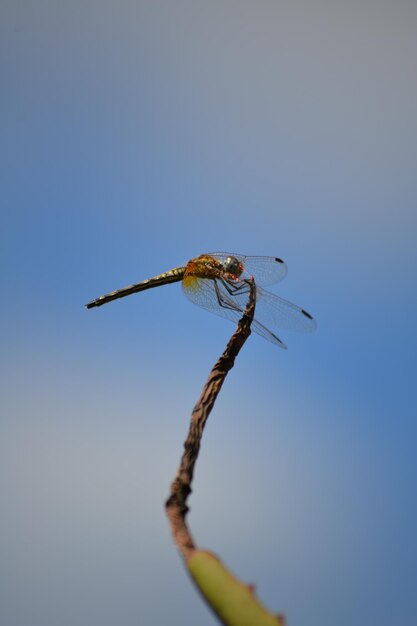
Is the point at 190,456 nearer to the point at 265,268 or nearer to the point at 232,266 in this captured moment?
the point at 232,266

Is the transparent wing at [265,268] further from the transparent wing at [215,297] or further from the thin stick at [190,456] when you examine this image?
the thin stick at [190,456]

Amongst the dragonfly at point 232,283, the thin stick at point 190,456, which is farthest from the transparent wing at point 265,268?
the thin stick at point 190,456

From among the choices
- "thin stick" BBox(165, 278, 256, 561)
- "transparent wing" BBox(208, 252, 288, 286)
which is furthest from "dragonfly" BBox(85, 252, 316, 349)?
"thin stick" BBox(165, 278, 256, 561)

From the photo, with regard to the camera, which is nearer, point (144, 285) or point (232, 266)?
point (232, 266)

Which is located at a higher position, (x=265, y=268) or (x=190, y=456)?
(x=265, y=268)

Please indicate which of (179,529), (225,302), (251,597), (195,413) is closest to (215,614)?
(251,597)

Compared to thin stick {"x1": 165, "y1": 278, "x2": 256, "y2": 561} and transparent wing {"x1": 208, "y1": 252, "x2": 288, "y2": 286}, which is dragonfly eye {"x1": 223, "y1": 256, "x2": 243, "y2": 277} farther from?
thin stick {"x1": 165, "y1": 278, "x2": 256, "y2": 561}

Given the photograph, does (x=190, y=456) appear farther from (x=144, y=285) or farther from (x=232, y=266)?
(x=144, y=285)

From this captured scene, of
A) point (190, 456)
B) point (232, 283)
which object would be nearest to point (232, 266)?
point (232, 283)
